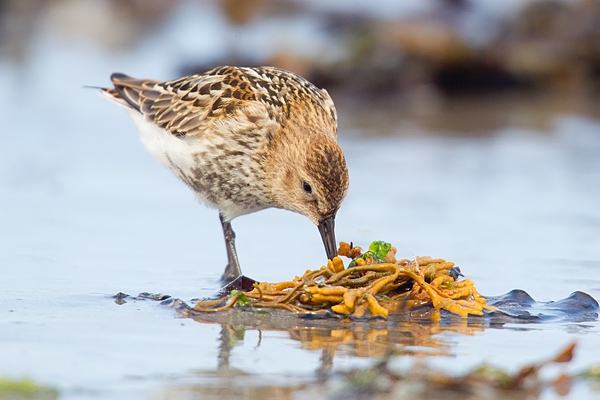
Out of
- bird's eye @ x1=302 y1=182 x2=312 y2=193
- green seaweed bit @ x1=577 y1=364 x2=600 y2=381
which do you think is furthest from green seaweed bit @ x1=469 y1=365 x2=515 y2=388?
bird's eye @ x1=302 y1=182 x2=312 y2=193

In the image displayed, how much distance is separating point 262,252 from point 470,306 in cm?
225

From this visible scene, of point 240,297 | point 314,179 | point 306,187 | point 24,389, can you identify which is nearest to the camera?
point 24,389

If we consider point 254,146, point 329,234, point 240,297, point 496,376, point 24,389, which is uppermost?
point 254,146

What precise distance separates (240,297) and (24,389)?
1.63 metres

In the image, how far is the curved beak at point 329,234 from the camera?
5.94 meters

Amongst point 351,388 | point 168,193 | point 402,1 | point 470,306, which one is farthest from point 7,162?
point 402,1

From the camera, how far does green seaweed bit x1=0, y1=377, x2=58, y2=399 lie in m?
3.59

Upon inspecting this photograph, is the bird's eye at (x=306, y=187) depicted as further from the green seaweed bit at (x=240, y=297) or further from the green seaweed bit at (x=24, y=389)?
the green seaweed bit at (x=24, y=389)

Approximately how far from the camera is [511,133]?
11.6 meters

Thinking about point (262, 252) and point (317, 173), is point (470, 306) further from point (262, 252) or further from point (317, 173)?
point (262, 252)

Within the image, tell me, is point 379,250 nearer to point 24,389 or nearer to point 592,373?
point 592,373

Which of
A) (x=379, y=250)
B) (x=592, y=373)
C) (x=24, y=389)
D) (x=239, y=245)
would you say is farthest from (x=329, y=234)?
(x=24, y=389)

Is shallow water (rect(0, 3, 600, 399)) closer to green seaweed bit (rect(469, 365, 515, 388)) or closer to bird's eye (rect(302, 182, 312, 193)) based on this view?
green seaweed bit (rect(469, 365, 515, 388))

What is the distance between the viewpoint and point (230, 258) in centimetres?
653
